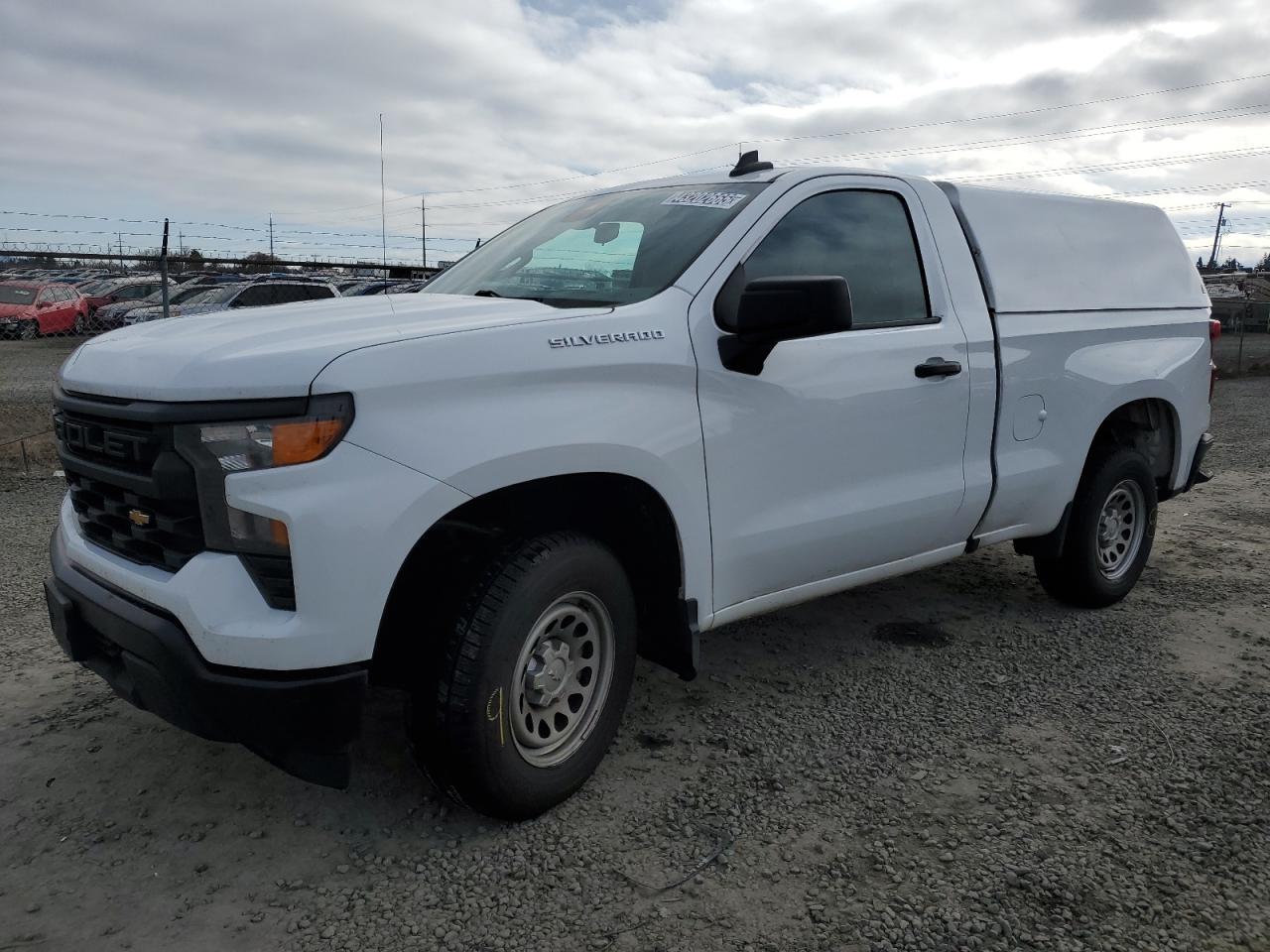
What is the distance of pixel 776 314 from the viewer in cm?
304

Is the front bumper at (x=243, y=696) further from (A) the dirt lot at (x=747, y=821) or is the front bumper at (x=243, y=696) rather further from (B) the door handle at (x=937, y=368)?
(B) the door handle at (x=937, y=368)

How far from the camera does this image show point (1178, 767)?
3.43 meters

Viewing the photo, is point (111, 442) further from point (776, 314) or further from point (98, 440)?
point (776, 314)

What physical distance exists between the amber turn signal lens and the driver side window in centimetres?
156

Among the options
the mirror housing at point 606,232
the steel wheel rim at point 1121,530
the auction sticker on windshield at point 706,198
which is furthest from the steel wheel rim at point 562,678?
the steel wheel rim at point 1121,530

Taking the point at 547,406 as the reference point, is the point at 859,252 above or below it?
above

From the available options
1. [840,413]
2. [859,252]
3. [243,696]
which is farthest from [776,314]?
[243,696]

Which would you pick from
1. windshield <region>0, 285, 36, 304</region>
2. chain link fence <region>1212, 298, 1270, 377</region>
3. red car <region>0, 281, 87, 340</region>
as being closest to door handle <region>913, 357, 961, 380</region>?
chain link fence <region>1212, 298, 1270, 377</region>

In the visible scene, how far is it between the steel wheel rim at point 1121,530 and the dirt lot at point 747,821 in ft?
2.14

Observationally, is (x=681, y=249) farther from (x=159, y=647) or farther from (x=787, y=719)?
(x=159, y=647)

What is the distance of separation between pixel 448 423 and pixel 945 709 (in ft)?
7.63

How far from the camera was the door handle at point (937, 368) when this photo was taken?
3.83 metres

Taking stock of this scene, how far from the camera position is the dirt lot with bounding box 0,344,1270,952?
2.59m

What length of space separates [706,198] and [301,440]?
1880 millimetres
